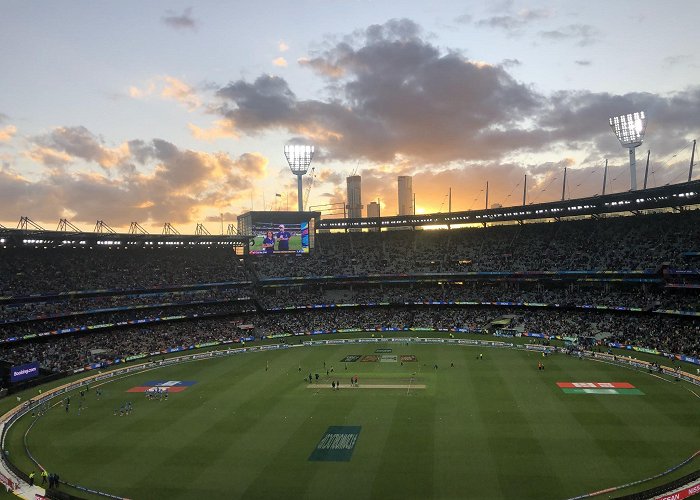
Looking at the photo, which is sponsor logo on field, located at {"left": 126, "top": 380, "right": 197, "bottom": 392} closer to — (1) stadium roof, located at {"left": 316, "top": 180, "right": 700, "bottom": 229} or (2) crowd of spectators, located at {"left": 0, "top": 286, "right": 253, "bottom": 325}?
(2) crowd of spectators, located at {"left": 0, "top": 286, "right": 253, "bottom": 325}

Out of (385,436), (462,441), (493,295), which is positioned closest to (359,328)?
(493,295)

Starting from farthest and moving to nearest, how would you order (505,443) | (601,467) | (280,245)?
(280,245) → (505,443) → (601,467)

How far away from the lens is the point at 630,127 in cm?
8312

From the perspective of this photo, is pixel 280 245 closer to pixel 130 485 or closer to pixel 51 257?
pixel 51 257

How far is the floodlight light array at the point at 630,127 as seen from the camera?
269 ft

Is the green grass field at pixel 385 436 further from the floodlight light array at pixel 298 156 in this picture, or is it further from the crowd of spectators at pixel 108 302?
the floodlight light array at pixel 298 156

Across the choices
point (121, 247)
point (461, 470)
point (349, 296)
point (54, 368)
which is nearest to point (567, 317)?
point (349, 296)

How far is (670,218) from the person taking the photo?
8231 cm

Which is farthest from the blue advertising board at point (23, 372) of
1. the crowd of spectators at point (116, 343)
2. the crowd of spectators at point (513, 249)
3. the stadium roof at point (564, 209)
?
the stadium roof at point (564, 209)

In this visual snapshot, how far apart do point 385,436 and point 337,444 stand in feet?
12.5

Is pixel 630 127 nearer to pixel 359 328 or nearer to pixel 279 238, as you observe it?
pixel 359 328

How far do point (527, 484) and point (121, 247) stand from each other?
88.1 meters

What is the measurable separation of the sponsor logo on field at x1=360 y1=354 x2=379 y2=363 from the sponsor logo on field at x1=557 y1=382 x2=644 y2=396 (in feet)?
78.9

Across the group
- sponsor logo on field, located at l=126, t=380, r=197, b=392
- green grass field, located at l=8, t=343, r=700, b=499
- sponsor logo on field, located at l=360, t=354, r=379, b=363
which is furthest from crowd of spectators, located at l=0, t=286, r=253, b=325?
sponsor logo on field, located at l=360, t=354, r=379, b=363
